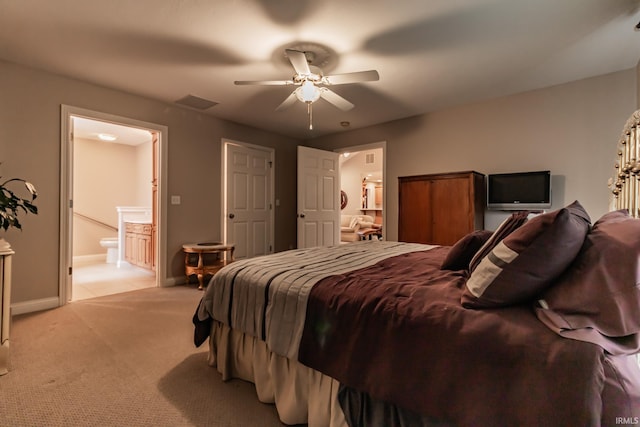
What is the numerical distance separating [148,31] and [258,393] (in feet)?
→ 8.86

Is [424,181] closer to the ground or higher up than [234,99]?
closer to the ground

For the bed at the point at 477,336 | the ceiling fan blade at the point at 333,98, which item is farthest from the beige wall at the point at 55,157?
the bed at the point at 477,336

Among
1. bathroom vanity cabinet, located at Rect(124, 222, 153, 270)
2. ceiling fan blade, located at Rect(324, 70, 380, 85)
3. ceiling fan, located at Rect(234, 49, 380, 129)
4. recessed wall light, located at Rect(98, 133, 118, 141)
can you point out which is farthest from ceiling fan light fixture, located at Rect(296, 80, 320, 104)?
recessed wall light, located at Rect(98, 133, 118, 141)

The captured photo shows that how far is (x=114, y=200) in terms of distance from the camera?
241 inches

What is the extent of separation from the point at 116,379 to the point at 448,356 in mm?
1878

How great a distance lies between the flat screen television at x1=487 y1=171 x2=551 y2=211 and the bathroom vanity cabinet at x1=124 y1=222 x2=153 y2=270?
4.92m

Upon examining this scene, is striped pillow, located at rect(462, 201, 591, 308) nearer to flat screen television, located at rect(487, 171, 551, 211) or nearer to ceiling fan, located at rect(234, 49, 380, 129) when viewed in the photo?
ceiling fan, located at rect(234, 49, 380, 129)

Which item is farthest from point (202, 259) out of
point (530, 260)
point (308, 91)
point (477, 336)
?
point (530, 260)

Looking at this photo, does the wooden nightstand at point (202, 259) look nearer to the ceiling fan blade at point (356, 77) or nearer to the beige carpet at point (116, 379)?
the beige carpet at point (116, 379)

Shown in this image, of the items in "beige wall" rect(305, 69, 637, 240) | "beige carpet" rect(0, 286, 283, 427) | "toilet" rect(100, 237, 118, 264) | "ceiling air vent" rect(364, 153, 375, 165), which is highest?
"ceiling air vent" rect(364, 153, 375, 165)

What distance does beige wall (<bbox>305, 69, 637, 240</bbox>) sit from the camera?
310 centimetres

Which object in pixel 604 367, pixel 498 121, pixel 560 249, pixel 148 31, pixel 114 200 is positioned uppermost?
pixel 148 31

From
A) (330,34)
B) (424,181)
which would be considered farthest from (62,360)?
(424,181)

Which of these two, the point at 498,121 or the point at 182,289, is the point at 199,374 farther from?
the point at 498,121
